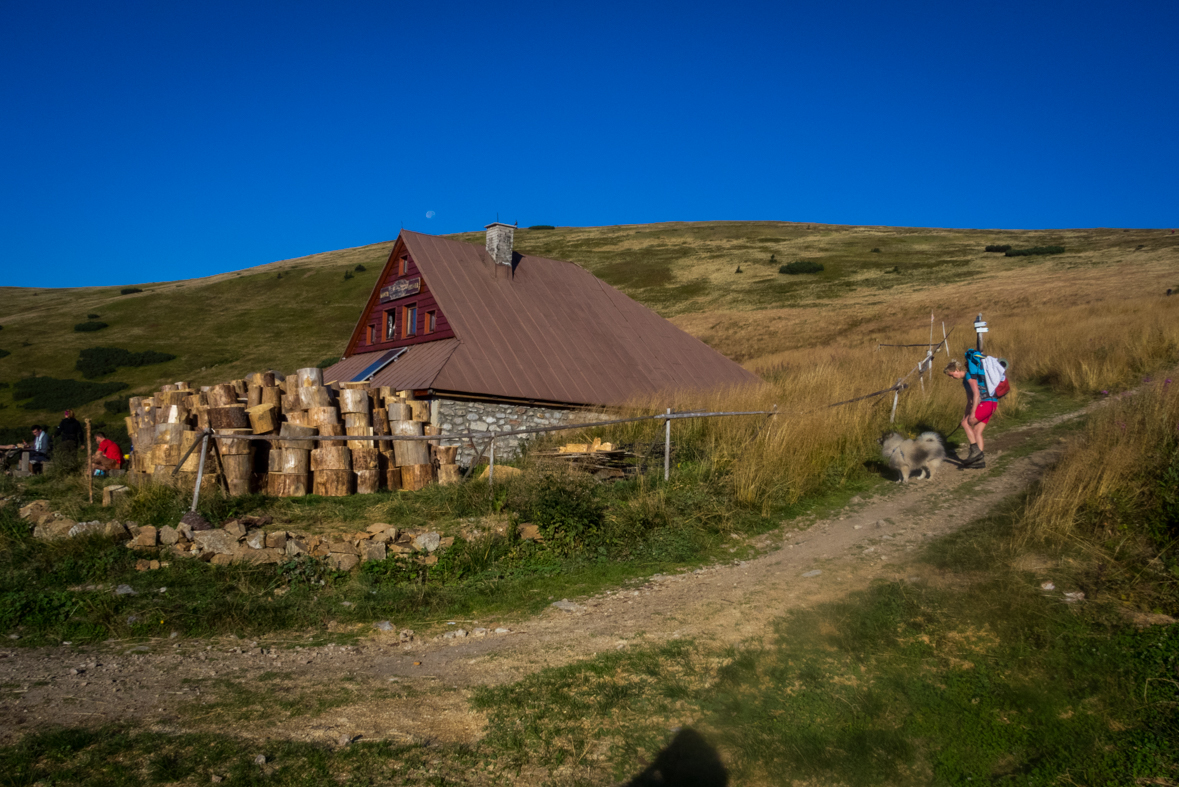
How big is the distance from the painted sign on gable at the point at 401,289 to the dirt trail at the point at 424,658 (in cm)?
1494

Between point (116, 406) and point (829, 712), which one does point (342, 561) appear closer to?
point (829, 712)

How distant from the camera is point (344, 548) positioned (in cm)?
831

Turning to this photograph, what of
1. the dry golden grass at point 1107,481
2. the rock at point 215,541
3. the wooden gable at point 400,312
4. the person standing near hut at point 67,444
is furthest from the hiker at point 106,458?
the dry golden grass at point 1107,481

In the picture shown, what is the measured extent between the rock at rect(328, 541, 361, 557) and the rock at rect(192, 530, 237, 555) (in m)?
1.07

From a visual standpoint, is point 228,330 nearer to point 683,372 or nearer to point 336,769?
point 683,372

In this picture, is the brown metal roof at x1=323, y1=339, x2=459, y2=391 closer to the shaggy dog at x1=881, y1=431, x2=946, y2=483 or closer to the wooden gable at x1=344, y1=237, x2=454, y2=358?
the wooden gable at x1=344, y1=237, x2=454, y2=358

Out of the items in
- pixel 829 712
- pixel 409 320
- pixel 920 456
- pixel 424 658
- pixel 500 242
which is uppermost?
pixel 500 242

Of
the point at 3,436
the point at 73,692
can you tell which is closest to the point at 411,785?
the point at 73,692

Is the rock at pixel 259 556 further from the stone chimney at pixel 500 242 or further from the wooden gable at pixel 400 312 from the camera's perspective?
the stone chimney at pixel 500 242

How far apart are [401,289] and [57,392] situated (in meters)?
31.7

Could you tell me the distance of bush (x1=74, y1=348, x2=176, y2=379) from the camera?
4648cm

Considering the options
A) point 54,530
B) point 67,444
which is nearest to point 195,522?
point 54,530

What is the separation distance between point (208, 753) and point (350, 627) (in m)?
2.72

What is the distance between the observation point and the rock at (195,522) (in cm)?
877
